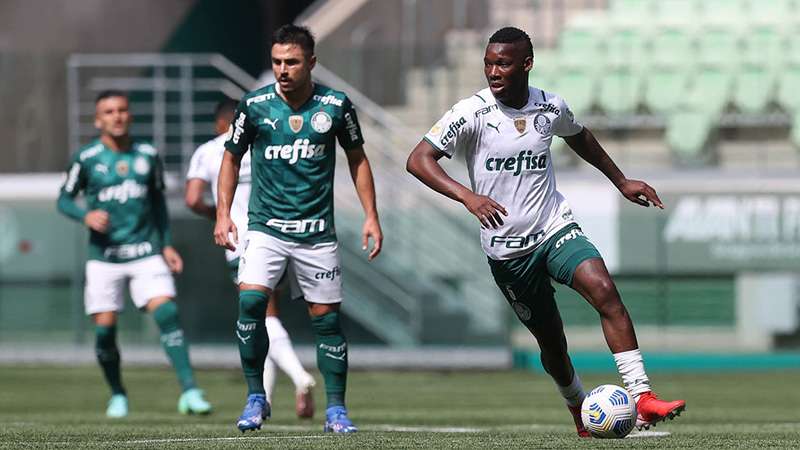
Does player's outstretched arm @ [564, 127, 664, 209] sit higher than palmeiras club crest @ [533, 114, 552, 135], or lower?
lower

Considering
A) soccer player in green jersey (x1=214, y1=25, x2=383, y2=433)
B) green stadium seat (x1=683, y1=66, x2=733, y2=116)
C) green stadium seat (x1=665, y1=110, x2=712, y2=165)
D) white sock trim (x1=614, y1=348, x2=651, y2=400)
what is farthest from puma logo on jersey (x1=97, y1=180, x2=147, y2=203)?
green stadium seat (x1=683, y1=66, x2=733, y2=116)

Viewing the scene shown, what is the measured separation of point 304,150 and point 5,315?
12.3 m

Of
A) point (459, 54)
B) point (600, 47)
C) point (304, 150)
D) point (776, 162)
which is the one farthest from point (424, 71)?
point (304, 150)

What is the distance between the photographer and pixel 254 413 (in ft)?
27.2

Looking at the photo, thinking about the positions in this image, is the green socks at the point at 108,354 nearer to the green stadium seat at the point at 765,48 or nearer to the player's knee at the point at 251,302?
the player's knee at the point at 251,302

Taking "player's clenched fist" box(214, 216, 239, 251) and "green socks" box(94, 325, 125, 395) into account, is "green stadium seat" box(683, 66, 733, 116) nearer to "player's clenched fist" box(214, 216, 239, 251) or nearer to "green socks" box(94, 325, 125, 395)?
"green socks" box(94, 325, 125, 395)

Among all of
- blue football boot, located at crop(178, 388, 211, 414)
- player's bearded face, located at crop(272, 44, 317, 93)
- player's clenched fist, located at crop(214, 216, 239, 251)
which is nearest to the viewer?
player's clenched fist, located at crop(214, 216, 239, 251)

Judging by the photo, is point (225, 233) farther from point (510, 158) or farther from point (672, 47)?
point (672, 47)

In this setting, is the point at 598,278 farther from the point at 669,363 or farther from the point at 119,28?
the point at 119,28

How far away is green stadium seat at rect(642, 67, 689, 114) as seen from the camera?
21172mm

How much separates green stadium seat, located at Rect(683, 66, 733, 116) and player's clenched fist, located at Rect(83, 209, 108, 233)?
36.7 feet

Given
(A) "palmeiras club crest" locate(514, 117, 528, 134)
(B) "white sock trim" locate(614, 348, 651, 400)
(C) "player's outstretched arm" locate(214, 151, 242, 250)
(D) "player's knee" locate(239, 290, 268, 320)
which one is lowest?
(B) "white sock trim" locate(614, 348, 651, 400)

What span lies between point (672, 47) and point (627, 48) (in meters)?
0.59

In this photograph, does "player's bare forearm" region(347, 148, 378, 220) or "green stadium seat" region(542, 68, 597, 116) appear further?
"green stadium seat" region(542, 68, 597, 116)
